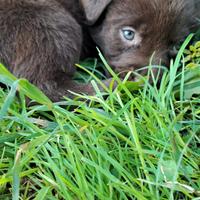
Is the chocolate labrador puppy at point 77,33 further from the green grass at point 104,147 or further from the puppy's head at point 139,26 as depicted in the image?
the green grass at point 104,147

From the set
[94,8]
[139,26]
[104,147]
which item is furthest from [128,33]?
[104,147]

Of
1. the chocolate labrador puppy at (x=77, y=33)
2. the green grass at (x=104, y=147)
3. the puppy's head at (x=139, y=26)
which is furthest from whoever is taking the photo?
the puppy's head at (x=139, y=26)

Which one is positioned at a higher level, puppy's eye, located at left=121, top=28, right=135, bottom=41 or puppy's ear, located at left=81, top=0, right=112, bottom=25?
puppy's ear, located at left=81, top=0, right=112, bottom=25

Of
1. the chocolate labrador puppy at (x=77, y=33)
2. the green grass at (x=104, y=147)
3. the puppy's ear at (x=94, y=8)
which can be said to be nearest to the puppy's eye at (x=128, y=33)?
the chocolate labrador puppy at (x=77, y=33)

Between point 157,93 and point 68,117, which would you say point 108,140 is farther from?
point 157,93

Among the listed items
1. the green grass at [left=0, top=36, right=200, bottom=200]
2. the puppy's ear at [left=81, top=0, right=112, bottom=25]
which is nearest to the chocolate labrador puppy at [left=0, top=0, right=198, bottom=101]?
the puppy's ear at [left=81, top=0, right=112, bottom=25]

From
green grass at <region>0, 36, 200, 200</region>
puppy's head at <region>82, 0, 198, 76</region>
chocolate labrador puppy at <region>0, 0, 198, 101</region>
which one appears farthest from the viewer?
puppy's head at <region>82, 0, 198, 76</region>

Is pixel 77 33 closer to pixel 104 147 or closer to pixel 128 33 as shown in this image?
pixel 128 33

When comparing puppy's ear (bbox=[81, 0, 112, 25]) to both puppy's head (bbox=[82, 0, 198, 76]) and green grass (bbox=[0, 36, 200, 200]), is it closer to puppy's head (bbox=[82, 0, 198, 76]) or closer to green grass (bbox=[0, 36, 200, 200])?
puppy's head (bbox=[82, 0, 198, 76])
